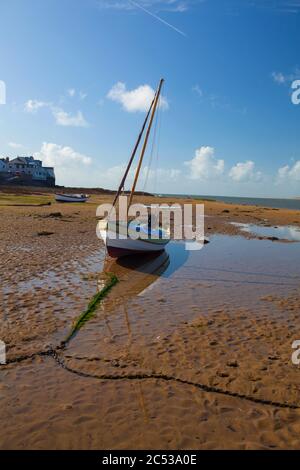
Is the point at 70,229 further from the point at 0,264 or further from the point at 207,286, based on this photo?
the point at 207,286

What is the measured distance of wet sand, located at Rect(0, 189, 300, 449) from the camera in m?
5.85

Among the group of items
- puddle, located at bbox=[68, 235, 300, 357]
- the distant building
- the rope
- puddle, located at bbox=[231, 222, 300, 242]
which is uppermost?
the distant building

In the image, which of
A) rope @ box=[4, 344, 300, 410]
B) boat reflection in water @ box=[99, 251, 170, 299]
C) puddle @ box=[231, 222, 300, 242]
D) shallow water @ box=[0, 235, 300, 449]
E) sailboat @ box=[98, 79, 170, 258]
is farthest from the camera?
puddle @ box=[231, 222, 300, 242]

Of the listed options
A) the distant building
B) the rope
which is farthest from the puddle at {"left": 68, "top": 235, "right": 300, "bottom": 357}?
the distant building

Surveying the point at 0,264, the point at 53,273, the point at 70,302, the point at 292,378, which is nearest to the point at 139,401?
the point at 292,378

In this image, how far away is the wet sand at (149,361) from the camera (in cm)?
585

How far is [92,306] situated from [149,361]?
13.2ft

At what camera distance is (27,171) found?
116312 mm

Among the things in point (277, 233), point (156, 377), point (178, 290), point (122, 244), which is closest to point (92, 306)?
point (178, 290)

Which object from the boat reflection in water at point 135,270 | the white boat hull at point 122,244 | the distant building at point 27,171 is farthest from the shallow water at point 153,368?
the distant building at point 27,171

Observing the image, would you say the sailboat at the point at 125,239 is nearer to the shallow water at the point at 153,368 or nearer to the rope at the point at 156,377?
the shallow water at the point at 153,368

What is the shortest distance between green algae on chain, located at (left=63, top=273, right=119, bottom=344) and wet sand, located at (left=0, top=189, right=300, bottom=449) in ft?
0.73

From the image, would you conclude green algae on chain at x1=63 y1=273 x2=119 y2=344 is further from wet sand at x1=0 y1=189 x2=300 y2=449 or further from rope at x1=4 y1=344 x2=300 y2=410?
rope at x1=4 y1=344 x2=300 y2=410

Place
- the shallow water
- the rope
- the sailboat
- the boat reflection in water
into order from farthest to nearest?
1. the sailboat
2. the boat reflection in water
3. the rope
4. the shallow water
